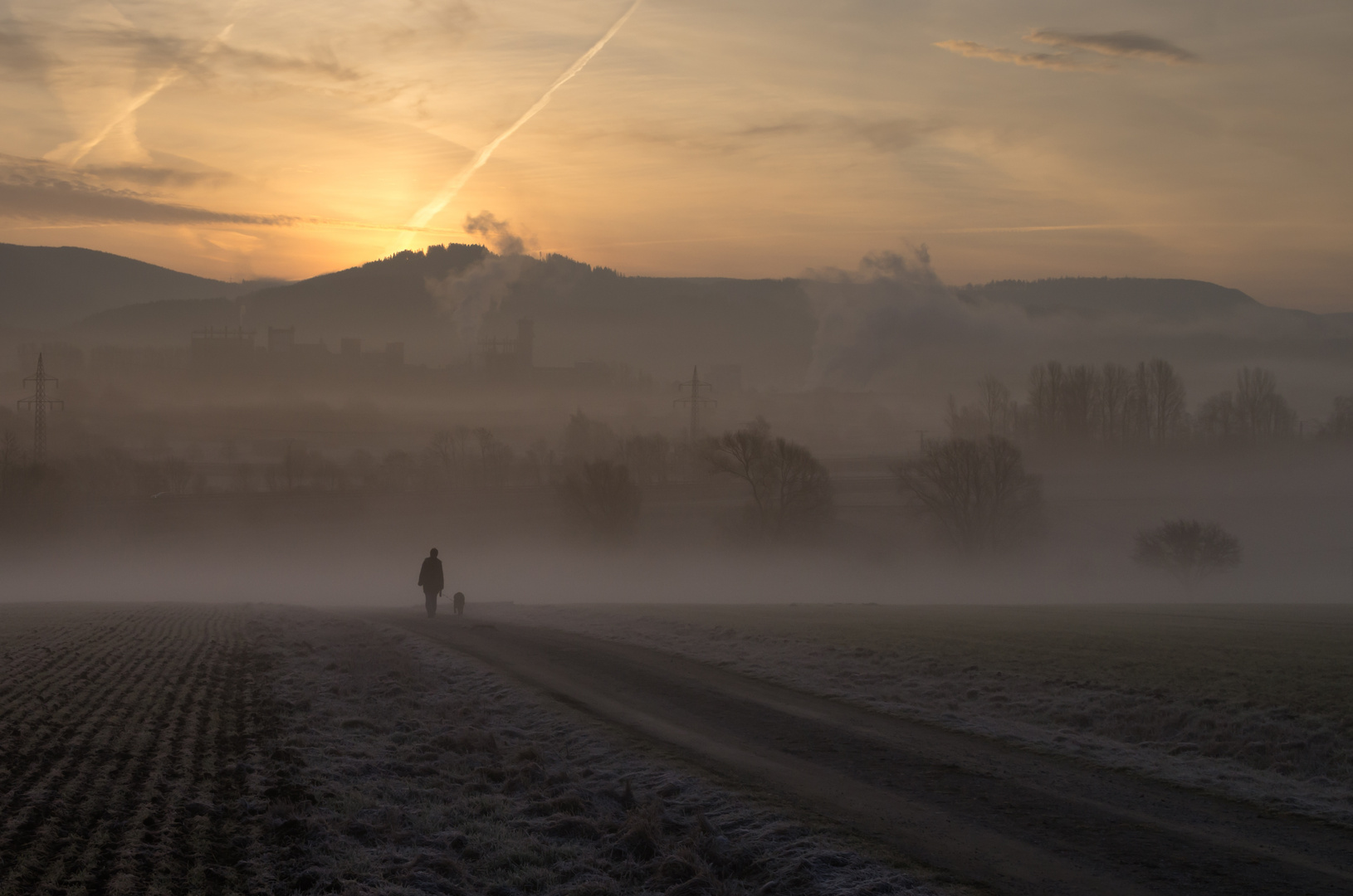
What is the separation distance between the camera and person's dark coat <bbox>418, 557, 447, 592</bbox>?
35.8 m

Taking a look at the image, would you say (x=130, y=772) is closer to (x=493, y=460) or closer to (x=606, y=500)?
(x=606, y=500)

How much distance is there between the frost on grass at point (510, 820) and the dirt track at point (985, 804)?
3.21 feet

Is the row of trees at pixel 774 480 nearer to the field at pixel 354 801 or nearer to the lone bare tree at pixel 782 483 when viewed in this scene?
the lone bare tree at pixel 782 483

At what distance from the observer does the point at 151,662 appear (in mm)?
20719

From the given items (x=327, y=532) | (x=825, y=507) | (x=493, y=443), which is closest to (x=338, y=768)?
(x=825, y=507)

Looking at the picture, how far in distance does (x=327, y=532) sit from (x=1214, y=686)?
134 meters

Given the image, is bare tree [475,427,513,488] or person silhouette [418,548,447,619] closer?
person silhouette [418,548,447,619]

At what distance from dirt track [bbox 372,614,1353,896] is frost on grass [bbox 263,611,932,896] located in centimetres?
98

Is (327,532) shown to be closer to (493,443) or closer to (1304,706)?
(493,443)

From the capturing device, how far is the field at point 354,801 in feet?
27.9

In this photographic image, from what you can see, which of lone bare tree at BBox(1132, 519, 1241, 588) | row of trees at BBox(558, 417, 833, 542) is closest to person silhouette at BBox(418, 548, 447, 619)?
row of trees at BBox(558, 417, 833, 542)

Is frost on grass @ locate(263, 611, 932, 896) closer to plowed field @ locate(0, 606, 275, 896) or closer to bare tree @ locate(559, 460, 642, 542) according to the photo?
plowed field @ locate(0, 606, 275, 896)

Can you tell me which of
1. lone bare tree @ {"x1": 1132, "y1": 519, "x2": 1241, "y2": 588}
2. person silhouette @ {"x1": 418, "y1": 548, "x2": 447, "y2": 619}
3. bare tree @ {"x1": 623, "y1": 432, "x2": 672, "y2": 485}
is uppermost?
bare tree @ {"x1": 623, "y1": 432, "x2": 672, "y2": 485}

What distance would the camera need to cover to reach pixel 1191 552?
82.8 meters
